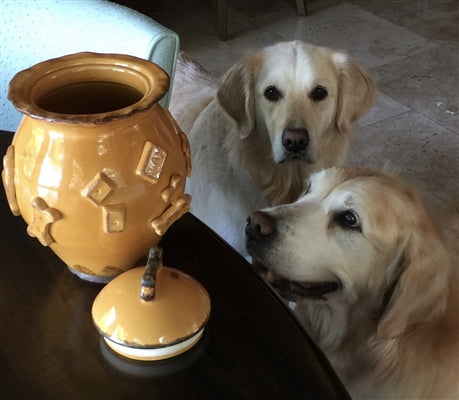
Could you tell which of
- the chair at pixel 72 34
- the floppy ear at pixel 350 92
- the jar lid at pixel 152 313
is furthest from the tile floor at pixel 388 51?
the jar lid at pixel 152 313

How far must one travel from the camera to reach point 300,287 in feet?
3.59

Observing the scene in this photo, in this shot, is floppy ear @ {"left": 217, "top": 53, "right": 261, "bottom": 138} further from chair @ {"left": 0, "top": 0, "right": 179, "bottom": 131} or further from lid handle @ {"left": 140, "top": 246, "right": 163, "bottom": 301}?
lid handle @ {"left": 140, "top": 246, "right": 163, "bottom": 301}

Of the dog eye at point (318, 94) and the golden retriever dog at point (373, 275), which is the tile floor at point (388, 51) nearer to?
the dog eye at point (318, 94)

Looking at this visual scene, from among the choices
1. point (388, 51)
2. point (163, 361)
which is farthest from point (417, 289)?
point (388, 51)

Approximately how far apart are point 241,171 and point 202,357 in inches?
42.4

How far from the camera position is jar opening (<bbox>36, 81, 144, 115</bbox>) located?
71cm

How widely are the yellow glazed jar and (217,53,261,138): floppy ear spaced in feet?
3.02

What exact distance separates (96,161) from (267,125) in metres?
1.06

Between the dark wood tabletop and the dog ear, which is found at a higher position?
the dark wood tabletop

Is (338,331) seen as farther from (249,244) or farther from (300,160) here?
(300,160)

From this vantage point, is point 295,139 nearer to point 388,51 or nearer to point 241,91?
point 241,91

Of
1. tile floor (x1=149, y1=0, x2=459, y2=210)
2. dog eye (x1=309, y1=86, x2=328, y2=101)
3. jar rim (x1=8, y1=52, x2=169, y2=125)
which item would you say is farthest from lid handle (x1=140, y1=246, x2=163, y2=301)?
Answer: tile floor (x1=149, y1=0, x2=459, y2=210)

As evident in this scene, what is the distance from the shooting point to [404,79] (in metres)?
2.83

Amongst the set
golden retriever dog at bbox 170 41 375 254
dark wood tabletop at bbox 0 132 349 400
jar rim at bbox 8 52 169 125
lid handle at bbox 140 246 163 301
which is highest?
jar rim at bbox 8 52 169 125
